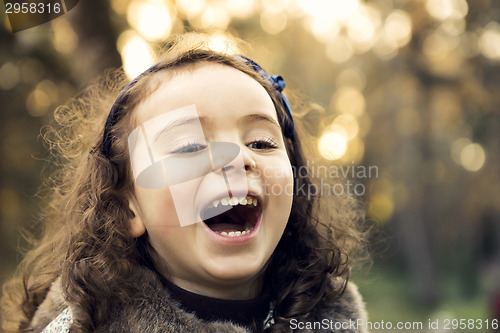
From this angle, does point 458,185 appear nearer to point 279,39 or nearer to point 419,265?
point 419,265

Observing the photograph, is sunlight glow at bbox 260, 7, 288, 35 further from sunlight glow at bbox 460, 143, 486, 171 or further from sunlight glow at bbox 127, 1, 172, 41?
sunlight glow at bbox 460, 143, 486, 171

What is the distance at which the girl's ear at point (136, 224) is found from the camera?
1651mm

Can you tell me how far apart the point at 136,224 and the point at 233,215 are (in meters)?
0.36

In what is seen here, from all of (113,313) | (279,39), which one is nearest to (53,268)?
(113,313)

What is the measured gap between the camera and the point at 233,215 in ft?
5.20

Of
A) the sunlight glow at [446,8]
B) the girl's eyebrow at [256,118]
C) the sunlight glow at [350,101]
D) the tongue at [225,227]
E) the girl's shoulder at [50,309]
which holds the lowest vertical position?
the girl's shoulder at [50,309]

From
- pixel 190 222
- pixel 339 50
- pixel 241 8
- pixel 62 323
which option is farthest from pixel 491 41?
pixel 62 323

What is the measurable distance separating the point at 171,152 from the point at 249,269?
451mm

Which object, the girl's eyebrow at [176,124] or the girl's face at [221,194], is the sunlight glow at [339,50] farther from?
the girl's eyebrow at [176,124]

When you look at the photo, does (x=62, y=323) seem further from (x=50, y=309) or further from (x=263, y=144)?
(x=263, y=144)

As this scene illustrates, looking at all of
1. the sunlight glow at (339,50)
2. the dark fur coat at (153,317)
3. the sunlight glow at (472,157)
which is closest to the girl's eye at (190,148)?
the dark fur coat at (153,317)

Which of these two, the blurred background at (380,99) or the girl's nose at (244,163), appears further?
the blurred background at (380,99)

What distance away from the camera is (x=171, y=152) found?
5.00 ft

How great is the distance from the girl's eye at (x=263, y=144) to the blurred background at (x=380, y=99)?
57 cm
